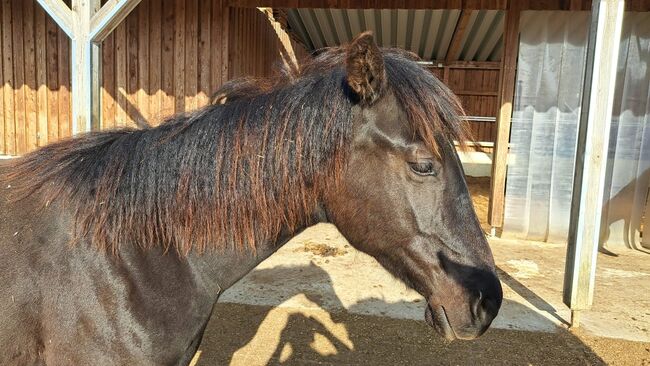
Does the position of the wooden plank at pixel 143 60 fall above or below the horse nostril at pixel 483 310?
above

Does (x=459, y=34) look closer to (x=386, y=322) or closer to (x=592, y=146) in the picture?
(x=592, y=146)

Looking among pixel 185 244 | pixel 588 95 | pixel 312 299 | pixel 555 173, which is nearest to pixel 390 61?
pixel 185 244

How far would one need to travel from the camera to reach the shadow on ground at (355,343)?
310 cm

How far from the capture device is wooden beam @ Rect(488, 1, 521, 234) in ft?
19.4

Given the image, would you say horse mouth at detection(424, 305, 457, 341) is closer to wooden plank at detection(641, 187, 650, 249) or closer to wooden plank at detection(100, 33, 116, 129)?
wooden plank at detection(100, 33, 116, 129)

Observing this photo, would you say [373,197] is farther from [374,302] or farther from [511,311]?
[511,311]

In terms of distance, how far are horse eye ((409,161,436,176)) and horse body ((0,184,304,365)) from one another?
2.75 feet

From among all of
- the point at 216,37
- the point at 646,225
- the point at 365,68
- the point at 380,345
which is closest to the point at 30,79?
the point at 216,37

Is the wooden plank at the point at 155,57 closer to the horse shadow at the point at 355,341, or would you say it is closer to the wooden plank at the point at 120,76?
the wooden plank at the point at 120,76

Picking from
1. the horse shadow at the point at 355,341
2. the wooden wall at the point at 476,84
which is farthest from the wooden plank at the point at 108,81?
the wooden wall at the point at 476,84

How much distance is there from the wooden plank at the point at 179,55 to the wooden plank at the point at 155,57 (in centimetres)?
24

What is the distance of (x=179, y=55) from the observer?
612cm

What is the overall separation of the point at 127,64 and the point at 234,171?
5.63 meters

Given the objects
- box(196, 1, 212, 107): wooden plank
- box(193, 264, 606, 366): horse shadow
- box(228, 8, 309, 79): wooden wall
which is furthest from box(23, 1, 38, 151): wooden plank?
box(193, 264, 606, 366): horse shadow
